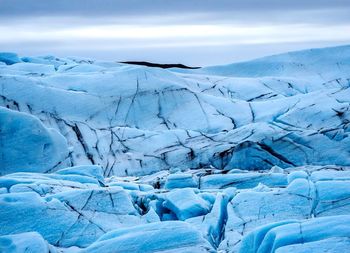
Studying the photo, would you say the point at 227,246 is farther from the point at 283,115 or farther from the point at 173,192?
the point at 283,115

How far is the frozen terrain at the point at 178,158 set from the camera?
21.3 feet

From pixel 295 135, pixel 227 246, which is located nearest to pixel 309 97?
pixel 295 135

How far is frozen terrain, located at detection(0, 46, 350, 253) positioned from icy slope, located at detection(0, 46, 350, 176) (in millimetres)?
25

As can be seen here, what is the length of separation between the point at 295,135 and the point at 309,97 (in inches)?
90.5

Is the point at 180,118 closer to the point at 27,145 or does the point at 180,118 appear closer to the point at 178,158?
the point at 178,158

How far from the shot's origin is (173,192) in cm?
826

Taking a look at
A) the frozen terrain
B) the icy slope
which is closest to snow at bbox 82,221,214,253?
the frozen terrain

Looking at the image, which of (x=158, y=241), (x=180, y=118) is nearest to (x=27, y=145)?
(x=180, y=118)

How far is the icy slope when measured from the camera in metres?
11.1

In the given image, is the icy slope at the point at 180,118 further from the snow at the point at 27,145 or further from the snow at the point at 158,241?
the snow at the point at 158,241

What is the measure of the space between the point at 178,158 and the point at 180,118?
194 cm

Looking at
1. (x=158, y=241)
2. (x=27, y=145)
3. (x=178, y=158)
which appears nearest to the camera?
(x=158, y=241)

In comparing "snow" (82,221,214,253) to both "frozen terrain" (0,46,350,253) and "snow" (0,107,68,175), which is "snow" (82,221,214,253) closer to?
"frozen terrain" (0,46,350,253)

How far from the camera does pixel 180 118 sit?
1314cm
